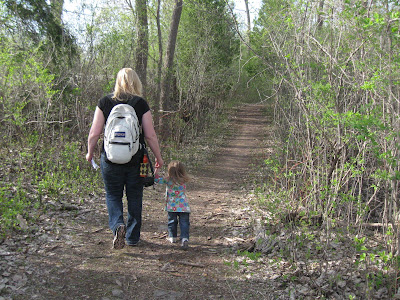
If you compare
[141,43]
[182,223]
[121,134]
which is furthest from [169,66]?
[121,134]

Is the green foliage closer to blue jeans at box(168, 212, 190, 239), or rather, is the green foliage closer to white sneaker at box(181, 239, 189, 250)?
blue jeans at box(168, 212, 190, 239)

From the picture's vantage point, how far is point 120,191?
4254 millimetres

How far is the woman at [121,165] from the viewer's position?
410 cm

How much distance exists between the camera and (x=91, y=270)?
3766 mm

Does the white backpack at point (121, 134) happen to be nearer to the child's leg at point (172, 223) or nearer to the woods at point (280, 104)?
the child's leg at point (172, 223)

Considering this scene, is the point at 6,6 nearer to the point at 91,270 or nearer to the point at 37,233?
the point at 37,233

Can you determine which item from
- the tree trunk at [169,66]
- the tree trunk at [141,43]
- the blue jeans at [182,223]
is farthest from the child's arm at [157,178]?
the tree trunk at [169,66]

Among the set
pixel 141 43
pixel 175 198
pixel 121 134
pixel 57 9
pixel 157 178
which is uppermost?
pixel 57 9

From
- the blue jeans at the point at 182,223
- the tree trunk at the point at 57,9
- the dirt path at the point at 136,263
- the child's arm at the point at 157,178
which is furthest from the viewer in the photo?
the tree trunk at the point at 57,9

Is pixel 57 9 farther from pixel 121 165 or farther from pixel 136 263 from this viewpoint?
pixel 136 263

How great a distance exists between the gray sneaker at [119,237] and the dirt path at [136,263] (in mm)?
117

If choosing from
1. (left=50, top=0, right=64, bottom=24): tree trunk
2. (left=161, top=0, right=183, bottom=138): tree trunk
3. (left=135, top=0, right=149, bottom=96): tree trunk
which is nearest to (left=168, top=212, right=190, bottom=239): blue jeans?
(left=135, top=0, right=149, bottom=96): tree trunk

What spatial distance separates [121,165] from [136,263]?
1.12m

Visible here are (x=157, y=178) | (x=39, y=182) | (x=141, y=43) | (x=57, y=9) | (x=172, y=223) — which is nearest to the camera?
(x=157, y=178)
